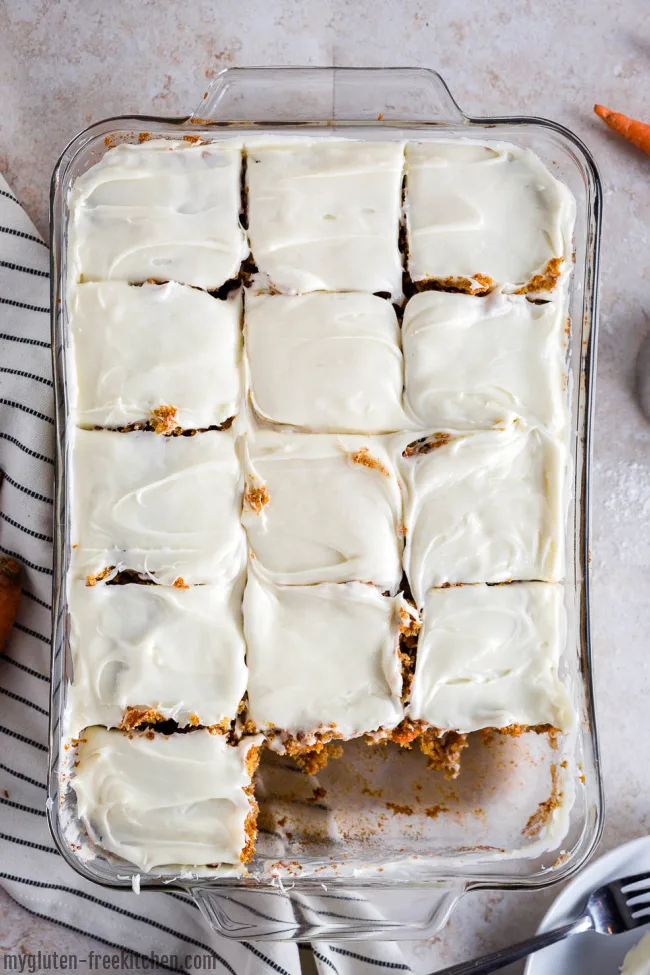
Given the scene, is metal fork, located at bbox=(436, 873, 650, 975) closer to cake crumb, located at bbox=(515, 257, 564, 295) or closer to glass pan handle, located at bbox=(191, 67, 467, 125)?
cake crumb, located at bbox=(515, 257, 564, 295)

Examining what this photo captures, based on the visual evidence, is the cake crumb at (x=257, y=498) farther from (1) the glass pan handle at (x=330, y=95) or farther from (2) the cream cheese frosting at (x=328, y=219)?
(1) the glass pan handle at (x=330, y=95)

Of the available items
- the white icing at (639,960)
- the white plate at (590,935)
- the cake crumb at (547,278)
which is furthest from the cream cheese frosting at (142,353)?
the white icing at (639,960)

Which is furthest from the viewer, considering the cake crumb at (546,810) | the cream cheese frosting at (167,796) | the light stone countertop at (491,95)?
the light stone countertop at (491,95)

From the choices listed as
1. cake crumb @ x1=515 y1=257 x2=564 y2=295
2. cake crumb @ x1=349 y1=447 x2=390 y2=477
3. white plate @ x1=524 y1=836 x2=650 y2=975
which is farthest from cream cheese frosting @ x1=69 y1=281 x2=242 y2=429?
white plate @ x1=524 y1=836 x2=650 y2=975

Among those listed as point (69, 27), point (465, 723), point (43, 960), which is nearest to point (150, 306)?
point (69, 27)

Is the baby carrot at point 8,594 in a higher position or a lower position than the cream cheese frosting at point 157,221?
lower

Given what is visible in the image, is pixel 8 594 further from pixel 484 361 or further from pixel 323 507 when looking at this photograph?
pixel 484 361
